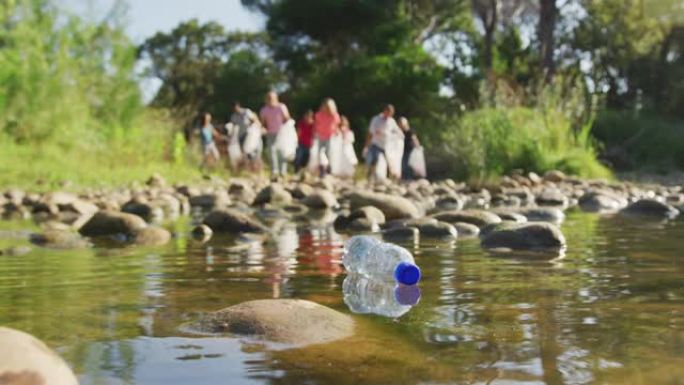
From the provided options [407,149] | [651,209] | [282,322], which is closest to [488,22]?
[407,149]

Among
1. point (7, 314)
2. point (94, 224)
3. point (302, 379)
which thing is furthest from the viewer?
point (94, 224)

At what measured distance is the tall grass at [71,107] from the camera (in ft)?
40.0

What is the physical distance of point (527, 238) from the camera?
481cm

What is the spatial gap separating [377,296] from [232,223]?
3210 millimetres

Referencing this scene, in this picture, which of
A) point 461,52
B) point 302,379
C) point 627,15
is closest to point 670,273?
point 302,379

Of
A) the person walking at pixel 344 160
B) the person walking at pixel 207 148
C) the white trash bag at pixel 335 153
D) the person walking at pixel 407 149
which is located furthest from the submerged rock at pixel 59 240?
the person walking at pixel 207 148

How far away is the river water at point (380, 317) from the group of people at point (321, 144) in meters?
9.78

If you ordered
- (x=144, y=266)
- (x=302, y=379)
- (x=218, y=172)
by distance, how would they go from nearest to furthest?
(x=302, y=379), (x=144, y=266), (x=218, y=172)

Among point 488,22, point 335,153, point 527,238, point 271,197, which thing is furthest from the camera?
point 488,22

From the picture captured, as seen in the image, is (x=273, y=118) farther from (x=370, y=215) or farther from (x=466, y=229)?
(x=466, y=229)

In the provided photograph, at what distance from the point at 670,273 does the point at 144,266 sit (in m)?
2.24

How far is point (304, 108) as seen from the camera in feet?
86.3

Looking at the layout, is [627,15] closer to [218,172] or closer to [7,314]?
[218,172]

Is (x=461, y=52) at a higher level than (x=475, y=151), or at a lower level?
higher
